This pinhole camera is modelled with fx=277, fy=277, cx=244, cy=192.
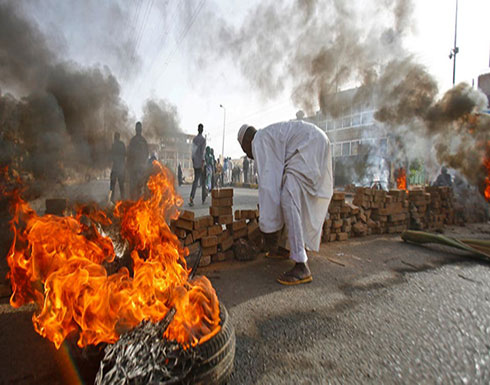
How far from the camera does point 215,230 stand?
3562 millimetres

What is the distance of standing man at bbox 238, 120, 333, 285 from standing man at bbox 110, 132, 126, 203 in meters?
3.64

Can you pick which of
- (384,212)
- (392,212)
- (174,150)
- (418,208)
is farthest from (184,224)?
(418,208)

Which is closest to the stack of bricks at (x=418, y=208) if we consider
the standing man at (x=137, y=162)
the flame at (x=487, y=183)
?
the flame at (x=487, y=183)

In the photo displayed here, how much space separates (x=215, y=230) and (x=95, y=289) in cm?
198

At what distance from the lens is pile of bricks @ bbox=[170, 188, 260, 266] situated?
3.43 metres

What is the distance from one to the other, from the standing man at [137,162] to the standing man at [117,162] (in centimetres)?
16

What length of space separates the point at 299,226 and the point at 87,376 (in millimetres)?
2297

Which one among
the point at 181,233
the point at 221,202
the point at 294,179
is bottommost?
the point at 181,233

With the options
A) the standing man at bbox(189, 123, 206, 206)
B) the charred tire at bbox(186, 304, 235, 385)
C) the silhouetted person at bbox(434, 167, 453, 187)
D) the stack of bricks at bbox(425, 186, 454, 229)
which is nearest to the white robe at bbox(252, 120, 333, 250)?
the charred tire at bbox(186, 304, 235, 385)

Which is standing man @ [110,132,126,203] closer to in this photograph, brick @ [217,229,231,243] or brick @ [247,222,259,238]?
brick @ [217,229,231,243]

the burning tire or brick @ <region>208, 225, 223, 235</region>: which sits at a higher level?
brick @ <region>208, 225, 223, 235</region>

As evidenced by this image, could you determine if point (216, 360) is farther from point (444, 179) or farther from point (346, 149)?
point (346, 149)

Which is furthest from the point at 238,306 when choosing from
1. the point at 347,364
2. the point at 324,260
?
the point at 324,260

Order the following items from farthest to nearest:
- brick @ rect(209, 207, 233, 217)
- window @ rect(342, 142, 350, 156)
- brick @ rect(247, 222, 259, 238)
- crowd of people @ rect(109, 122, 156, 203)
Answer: window @ rect(342, 142, 350, 156), crowd of people @ rect(109, 122, 156, 203), brick @ rect(247, 222, 259, 238), brick @ rect(209, 207, 233, 217)
